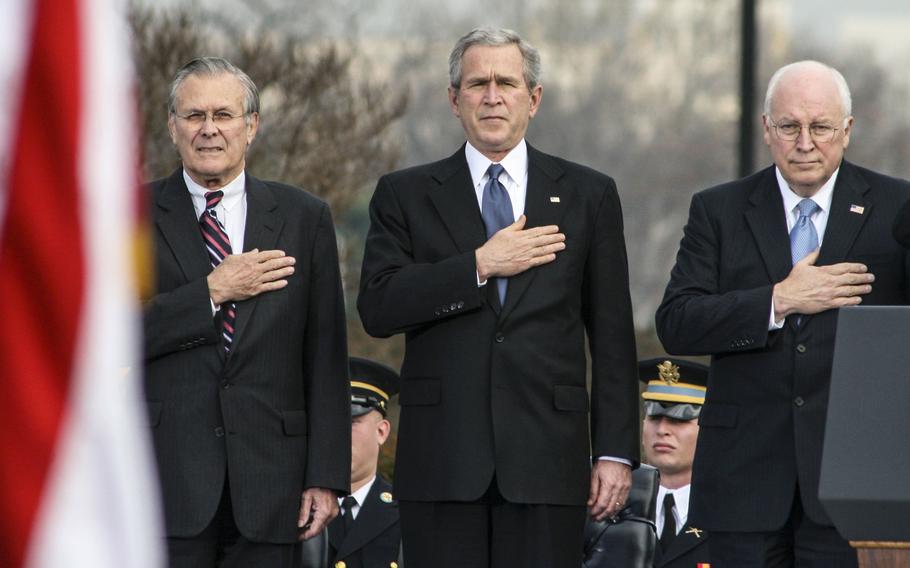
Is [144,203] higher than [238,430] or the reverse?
higher

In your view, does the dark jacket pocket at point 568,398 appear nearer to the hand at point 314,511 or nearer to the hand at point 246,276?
the hand at point 314,511

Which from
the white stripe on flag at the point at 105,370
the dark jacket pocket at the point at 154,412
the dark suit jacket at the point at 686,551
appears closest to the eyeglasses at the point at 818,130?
the dark jacket pocket at the point at 154,412

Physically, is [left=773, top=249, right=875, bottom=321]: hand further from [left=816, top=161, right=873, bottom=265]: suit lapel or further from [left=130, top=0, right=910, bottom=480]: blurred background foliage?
[left=130, top=0, right=910, bottom=480]: blurred background foliage

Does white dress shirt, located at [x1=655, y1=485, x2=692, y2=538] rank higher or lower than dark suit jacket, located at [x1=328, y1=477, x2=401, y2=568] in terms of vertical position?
higher

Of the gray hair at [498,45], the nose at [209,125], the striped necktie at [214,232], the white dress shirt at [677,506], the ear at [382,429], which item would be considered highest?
the gray hair at [498,45]

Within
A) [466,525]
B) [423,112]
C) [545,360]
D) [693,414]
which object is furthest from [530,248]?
[423,112]

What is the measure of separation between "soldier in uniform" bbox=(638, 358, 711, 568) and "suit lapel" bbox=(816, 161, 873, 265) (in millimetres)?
2195

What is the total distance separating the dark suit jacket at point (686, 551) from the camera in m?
6.11

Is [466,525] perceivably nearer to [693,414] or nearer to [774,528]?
[774,528]

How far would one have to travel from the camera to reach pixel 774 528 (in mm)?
4195

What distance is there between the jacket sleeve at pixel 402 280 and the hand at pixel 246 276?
259 mm

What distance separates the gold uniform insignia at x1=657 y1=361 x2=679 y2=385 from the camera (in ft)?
21.6

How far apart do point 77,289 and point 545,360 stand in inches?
108

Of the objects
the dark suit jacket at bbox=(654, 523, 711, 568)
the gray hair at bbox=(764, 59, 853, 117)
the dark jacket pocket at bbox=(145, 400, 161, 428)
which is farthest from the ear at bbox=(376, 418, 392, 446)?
the gray hair at bbox=(764, 59, 853, 117)
